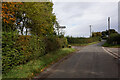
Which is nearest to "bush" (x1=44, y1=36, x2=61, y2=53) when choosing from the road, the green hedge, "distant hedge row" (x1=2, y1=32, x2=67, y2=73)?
the green hedge

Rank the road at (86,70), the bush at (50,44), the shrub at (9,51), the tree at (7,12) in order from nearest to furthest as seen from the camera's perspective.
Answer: the shrub at (9,51) < the road at (86,70) < the tree at (7,12) < the bush at (50,44)

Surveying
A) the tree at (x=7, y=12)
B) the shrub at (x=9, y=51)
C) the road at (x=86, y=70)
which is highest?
the tree at (x=7, y=12)

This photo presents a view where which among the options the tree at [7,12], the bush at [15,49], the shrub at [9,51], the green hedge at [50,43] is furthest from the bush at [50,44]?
the shrub at [9,51]

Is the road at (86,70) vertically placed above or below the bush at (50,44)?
below

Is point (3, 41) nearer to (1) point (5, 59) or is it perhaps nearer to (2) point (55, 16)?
(1) point (5, 59)

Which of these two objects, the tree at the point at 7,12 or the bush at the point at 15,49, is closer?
the bush at the point at 15,49

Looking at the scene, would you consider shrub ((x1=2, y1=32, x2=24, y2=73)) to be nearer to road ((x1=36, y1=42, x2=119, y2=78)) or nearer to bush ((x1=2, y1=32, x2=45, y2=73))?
bush ((x1=2, y1=32, x2=45, y2=73))

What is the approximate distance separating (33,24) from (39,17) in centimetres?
145

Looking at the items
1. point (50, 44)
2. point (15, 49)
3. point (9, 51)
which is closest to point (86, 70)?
point (15, 49)

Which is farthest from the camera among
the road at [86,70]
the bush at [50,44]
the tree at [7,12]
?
the bush at [50,44]

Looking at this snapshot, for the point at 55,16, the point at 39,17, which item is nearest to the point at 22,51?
the point at 39,17

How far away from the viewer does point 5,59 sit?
5.27 m

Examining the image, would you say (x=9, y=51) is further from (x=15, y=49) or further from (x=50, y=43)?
(x=50, y=43)

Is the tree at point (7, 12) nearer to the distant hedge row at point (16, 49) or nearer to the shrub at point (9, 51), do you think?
the distant hedge row at point (16, 49)
